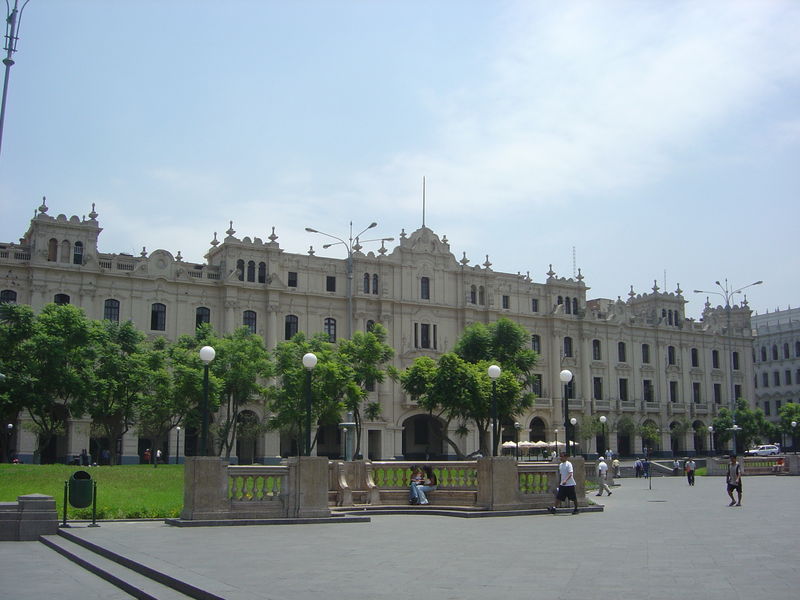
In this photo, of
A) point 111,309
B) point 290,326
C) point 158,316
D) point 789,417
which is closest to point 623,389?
point 789,417

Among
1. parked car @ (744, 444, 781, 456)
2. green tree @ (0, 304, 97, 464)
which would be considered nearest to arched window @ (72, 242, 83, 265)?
green tree @ (0, 304, 97, 464)

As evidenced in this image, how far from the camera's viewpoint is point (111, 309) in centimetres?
5850

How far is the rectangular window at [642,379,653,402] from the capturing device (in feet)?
269

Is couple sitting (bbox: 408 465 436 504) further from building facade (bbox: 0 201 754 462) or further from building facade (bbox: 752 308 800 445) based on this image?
building facade (bbox: 752 308 800 445)

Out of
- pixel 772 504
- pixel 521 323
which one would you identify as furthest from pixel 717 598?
pixel 521 323

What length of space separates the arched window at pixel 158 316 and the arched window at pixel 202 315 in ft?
7.20

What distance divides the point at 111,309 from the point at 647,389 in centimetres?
4942

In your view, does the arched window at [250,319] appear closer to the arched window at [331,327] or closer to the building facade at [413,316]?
the building facade at [413,316]

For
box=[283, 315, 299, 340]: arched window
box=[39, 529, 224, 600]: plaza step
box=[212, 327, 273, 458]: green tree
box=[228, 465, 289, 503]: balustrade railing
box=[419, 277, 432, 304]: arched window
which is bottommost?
box=[39, 529, 224, 600]: plaza step

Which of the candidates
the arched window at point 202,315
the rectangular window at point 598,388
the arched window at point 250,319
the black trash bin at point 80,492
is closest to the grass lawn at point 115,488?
the black trash bin at point 80,492

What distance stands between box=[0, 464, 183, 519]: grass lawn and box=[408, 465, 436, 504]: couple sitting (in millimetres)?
6807

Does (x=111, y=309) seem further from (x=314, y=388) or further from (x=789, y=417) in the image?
(x=789, y=417)

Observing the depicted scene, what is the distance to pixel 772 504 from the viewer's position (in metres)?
29.1

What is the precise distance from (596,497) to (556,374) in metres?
39.1
